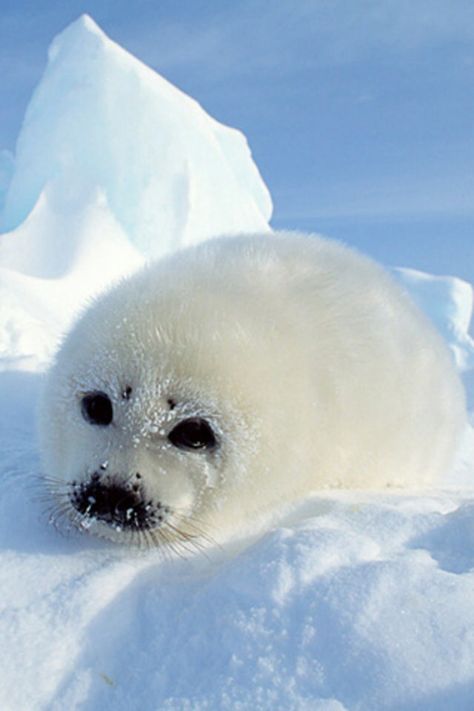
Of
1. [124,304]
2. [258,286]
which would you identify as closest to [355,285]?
[258,286]

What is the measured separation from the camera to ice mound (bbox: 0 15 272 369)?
10625mm

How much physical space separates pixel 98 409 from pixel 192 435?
0.32 metres

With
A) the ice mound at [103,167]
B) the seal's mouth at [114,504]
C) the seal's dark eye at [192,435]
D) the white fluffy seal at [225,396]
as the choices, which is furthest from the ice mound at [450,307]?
the seal's mouth at [114,504]

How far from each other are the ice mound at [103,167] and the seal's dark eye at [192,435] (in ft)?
26.3

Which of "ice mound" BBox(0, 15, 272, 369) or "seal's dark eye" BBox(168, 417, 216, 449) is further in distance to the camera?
"ice mound" BBox(0, 15, 272, 369)

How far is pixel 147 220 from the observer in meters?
11.5

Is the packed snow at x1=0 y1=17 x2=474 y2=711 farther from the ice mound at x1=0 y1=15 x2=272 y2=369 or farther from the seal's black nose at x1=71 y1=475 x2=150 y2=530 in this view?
the ice mound at x1=0 y1=15 x2=272 y2=369

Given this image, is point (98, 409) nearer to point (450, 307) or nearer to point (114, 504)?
point (114, 504)

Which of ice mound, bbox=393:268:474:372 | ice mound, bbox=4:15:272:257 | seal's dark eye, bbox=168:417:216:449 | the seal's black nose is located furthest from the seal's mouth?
ice mound, bbox=393:268:474:372

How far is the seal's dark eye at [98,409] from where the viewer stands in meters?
2.41

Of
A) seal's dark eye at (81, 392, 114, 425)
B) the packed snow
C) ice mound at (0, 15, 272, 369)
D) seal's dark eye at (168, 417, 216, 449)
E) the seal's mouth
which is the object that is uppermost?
ice mound at (0, 15, 272, 369)

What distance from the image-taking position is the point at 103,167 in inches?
446

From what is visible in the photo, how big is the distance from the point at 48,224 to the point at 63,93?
2237 millimetres

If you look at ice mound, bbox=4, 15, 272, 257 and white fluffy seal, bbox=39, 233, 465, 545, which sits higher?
ice mound, bbox=4, 15, 272, 257
